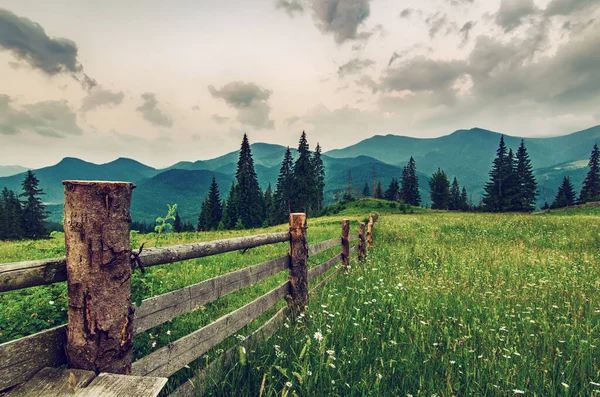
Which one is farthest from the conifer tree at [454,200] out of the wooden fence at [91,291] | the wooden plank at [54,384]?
the wooden plank at [54,384]

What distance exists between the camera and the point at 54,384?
4.98 feet

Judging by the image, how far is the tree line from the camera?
Answer: 2594 inches

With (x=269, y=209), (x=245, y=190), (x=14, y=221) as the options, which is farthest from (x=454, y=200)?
(x=14, y=221)

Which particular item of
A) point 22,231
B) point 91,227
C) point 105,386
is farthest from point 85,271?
point 22,231

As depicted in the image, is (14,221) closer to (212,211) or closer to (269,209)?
(212,211)

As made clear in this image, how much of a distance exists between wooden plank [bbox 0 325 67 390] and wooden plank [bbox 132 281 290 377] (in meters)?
0.58

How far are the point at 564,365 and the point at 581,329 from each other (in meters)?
1.26

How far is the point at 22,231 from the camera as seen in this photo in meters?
57.7

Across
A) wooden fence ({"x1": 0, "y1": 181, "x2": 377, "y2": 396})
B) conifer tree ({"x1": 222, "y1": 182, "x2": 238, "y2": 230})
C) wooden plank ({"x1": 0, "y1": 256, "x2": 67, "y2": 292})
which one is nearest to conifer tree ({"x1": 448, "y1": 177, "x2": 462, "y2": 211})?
conifer tree ({"x1": 222, "y1": 182, "x2": 238, "y2": 230})

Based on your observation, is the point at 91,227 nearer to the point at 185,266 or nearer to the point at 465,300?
the point at 465,300

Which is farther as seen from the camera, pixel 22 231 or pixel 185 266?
pixel 22 231

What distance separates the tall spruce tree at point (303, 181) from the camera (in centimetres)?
7219

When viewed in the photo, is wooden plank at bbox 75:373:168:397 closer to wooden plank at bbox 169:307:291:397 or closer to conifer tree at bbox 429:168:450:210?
wooden plank at bbox 169:307:291:397

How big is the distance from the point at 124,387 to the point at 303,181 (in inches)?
2792
